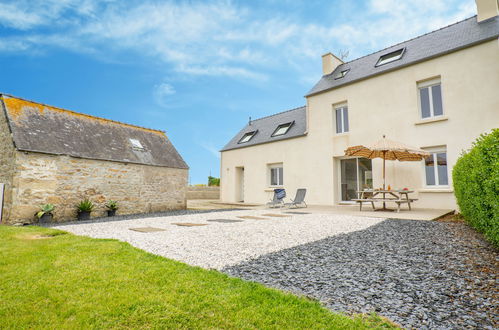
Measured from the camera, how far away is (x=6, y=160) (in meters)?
8.11

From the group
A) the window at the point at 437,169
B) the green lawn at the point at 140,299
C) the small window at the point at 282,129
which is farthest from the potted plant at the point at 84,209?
the window at the point at 437,169

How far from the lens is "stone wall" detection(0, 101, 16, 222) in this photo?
306 inches

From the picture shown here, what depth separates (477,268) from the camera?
2955 mm

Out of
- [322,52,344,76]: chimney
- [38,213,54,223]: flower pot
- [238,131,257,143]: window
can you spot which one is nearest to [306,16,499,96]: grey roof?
[322,52,344,76]: chimney

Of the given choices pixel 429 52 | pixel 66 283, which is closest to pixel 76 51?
pixel 66 283

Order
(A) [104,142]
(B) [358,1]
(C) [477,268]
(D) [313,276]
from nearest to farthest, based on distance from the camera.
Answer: (D) [313,276], (C) [477,268], (B) [358,1], (A) [104,142]

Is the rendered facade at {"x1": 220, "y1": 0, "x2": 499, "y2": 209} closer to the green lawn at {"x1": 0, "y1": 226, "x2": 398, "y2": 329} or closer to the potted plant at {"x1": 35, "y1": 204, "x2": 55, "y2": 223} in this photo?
the green lawn at {"x1": 0, "y1": 226, "x2": 398, "y2": 329}

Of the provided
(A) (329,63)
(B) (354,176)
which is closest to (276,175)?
(B) (354,176)

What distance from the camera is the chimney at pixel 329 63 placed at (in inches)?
559

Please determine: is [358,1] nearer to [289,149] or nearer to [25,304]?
[289,149]

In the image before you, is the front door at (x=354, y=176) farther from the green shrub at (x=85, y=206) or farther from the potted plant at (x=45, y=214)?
the potted plant at (x=45, y=214)

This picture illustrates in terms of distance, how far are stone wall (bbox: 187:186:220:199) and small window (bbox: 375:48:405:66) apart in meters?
15.9

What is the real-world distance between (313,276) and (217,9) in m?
11.4

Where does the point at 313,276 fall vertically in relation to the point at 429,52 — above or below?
below
